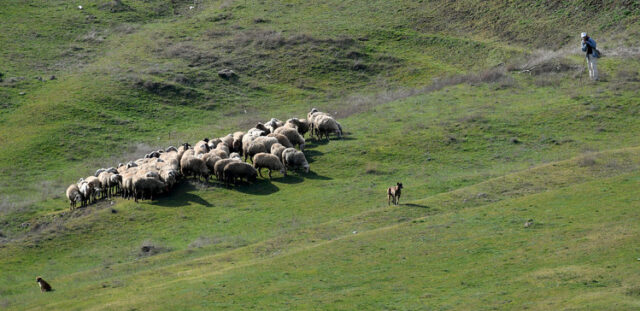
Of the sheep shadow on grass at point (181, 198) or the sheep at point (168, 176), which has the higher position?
the sheep at point (168, 176)

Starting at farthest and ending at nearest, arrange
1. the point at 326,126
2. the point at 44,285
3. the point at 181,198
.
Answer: the point at 326,126 < the point at 181,198 < the point at 44,285

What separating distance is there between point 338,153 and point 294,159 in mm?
3242

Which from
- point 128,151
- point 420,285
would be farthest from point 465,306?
point 128,151

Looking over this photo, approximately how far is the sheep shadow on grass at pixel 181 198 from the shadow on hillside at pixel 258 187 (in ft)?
6.55

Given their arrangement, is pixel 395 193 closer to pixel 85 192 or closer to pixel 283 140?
pixel 283 140

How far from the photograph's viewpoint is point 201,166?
3866cm

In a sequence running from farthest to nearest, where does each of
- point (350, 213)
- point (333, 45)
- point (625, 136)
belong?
point (333, 45), point (625, 136), point (350, 213)

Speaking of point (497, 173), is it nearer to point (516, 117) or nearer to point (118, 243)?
point (516, 117)

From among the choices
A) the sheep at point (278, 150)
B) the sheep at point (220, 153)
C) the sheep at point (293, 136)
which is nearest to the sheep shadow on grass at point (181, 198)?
the sheep at point (220, 153)

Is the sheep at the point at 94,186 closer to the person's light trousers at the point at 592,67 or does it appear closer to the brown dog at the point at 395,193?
the brown dog at the point at 395,193

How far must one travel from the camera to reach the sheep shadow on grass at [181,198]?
1423 inches

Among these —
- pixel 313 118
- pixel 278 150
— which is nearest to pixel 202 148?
pixel 278 150

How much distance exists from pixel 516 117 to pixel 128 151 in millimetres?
22483

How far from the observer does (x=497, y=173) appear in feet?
120
